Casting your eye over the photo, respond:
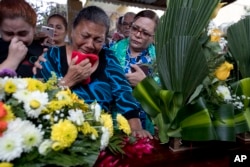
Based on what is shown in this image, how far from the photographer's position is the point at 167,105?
892 mm

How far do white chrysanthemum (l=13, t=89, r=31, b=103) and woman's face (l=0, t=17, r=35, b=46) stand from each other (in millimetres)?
566

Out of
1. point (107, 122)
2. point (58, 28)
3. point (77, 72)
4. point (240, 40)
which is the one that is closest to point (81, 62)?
point (77, 72)

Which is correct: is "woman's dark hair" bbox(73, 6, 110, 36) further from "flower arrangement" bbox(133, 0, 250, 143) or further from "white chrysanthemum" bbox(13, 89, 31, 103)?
"white chrysanthemum" bbox(13, 89, 31, 103)

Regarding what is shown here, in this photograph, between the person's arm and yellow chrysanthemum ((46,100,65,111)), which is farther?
the person's arm

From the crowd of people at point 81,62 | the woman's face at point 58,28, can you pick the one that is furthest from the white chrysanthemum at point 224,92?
the woman's face at point 58,28

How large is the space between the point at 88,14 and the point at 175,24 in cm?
34

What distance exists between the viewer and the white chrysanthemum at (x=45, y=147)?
0.58 metres

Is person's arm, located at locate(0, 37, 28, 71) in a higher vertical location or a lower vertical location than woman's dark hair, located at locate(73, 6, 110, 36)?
lower

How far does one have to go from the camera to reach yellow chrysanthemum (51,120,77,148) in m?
0.58

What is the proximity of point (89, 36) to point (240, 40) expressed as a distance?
0.57m

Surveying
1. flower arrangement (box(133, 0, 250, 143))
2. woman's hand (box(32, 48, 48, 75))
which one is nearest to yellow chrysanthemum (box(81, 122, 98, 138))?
flower arrangement (box(133, 0, 250, 143))

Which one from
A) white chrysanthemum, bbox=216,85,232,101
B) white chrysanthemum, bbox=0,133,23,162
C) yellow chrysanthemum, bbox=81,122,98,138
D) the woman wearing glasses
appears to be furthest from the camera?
the woman wearing glasses

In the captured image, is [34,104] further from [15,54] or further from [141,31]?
[141,31]

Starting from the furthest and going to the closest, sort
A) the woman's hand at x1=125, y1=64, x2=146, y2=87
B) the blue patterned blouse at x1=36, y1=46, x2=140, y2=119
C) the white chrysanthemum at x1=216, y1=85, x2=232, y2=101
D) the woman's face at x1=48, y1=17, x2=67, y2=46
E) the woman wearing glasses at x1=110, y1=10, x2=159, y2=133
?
1. the woman's face at x1=48, y1=17, x2=67, y2=46
2. the woman wearing glasses at x1=110, y1=10, x2=159, y2=133
3. the woman's hand at x1=125, y1=64, x2=146, y2=87
4. the blue patterned blouse at x1=36, y1=46, x2=140, y2=119
5. the white chrysanthemum at x1=216, y1=85, x2=232, y2=101
